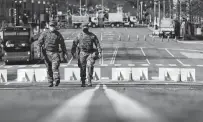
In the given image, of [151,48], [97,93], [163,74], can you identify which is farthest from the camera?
[151,48]

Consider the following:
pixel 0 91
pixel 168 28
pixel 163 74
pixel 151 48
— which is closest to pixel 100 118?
pixel 0 91

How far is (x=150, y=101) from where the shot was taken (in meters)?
13.0

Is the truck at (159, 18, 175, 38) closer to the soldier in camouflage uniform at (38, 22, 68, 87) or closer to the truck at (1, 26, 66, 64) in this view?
the truck at (1, 26, 66, 64)

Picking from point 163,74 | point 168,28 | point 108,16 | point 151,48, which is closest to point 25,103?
point 163,74

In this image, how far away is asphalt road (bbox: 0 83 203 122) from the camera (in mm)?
10969

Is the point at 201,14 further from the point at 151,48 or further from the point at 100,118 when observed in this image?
the point at 100,118

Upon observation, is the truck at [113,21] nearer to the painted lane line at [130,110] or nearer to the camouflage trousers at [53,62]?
the camouflage trousers at [53,62]

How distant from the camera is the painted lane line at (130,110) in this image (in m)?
10.9

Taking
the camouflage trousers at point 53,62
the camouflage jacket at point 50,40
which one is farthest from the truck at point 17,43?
the camouflage jacket at point 50,40

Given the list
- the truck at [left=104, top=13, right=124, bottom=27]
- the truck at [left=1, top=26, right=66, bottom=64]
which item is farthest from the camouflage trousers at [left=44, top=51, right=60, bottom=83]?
the truck at [left=104, top=13, right=124, bottom=27]

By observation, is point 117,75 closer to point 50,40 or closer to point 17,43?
point 50,40

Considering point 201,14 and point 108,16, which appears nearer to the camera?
point 201,14

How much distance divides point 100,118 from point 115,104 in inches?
63.1

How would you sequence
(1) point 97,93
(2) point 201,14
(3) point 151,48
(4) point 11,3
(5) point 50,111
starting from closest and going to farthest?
(5) point 50,111, (1) point 97,93, (3) point 151,48, (2) point 201,14, (4) point 11,3
